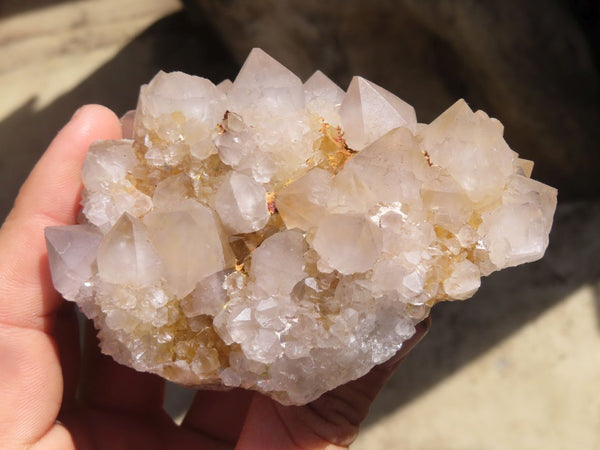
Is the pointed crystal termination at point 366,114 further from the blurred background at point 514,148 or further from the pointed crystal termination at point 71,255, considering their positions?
the blurred background at point 514,148

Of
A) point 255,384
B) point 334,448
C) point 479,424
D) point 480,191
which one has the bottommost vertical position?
point 479,424

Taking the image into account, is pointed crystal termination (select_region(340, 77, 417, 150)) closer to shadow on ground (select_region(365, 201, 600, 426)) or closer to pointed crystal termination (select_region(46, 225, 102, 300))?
pointed crystal termination (select_region(46, 225, 102, 300))

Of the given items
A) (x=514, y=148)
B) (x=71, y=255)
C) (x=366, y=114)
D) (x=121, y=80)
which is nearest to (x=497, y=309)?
(x=514, y=148)

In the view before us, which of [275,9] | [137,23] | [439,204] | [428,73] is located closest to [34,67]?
[137,23]

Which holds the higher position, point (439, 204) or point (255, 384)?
point (439, 204)

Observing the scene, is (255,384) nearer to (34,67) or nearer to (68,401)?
(68,401)

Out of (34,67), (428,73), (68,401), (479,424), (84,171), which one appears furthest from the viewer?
(34,67)
